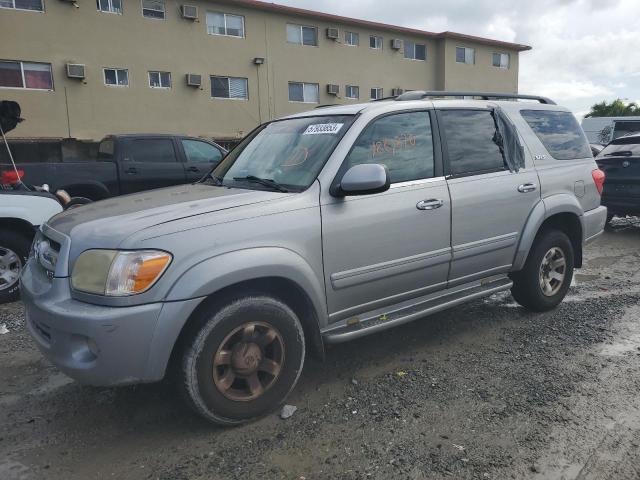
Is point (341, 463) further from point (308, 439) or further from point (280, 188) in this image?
point (280, 188)

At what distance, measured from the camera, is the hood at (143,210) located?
265 centimetres

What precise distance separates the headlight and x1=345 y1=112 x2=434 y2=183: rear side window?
1.37 metres

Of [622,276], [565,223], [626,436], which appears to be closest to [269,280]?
[626,436]

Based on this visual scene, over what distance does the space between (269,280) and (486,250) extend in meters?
1.87

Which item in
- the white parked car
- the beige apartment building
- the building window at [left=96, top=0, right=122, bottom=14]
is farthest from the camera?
the building window at [left=96, top=0, right=122, bottom=14]

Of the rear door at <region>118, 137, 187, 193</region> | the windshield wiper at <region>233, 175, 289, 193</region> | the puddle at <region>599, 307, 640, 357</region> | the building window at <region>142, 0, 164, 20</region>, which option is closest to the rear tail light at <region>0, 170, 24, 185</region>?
the rear door at <region>118, 137, 187, 193</region>

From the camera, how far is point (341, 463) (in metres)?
2.56

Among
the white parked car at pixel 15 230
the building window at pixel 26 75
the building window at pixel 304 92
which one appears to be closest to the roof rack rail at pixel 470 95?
the white parked car at pixel 15 230

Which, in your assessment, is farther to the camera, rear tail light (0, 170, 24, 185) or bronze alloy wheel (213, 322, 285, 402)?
rear tail light (0, 170, 24, 185)

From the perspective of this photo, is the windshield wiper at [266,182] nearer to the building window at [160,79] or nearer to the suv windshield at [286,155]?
the suv windshield at [286,155]

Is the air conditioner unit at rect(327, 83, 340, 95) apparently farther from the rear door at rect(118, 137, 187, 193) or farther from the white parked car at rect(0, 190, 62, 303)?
the white parked car at rect(0, 190, 62, 303)

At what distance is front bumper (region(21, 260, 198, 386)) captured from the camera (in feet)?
8.04

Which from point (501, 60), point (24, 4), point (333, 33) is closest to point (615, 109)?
point (501, 60)

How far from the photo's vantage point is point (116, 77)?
19.4 meters
